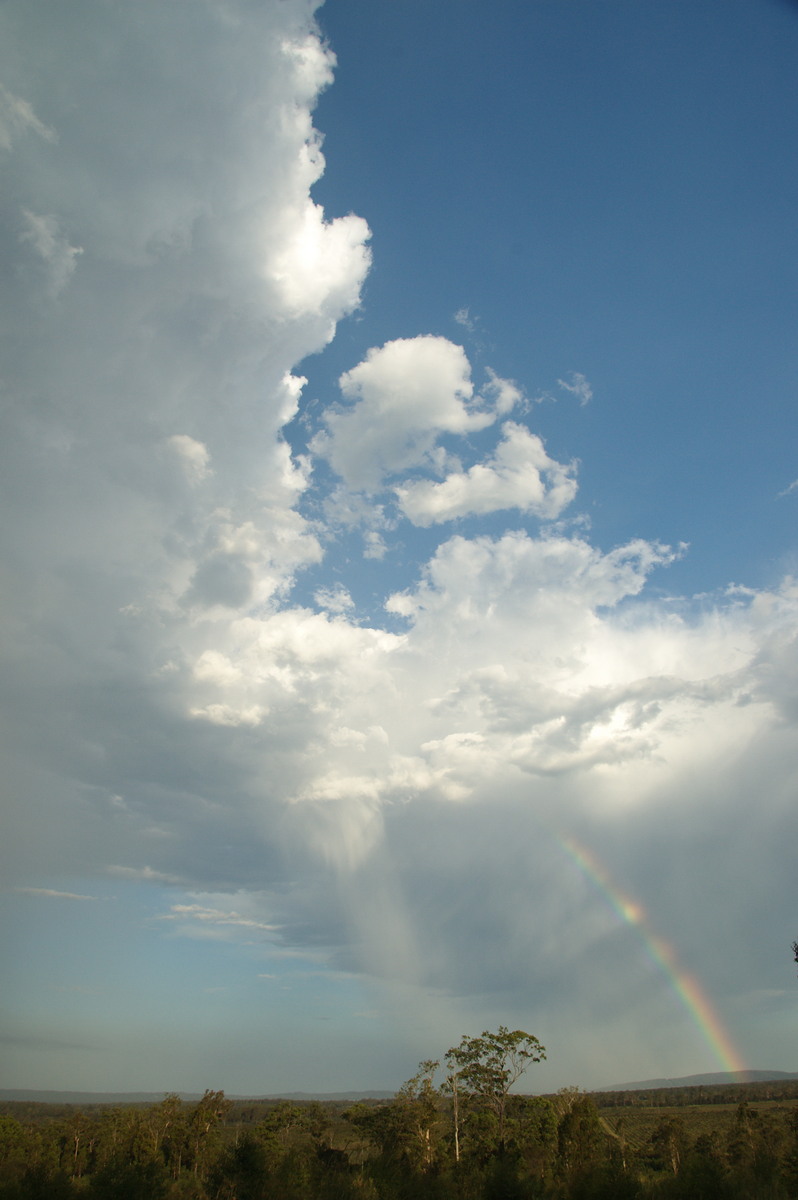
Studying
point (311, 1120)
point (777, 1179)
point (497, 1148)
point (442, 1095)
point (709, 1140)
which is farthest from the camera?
point (311, 1120)

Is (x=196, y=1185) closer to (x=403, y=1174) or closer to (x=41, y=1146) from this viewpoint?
(x=403, y=1174)

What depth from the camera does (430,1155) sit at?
70375 mm

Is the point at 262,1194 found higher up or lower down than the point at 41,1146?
higher up

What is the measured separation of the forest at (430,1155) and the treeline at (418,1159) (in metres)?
0.17

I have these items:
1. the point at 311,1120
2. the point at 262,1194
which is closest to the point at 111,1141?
the point at 311,1120

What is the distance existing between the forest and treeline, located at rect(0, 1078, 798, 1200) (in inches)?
6.9

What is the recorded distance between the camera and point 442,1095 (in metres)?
76.4

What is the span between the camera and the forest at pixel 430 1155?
44.7m

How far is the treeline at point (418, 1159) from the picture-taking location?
1724 inches

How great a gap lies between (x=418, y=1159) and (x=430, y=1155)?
6.07 feet

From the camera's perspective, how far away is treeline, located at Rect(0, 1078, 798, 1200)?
144ft

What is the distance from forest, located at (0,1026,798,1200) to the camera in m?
44.7

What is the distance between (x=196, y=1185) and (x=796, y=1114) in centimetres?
6423

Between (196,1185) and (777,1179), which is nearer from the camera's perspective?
(777,1179)
